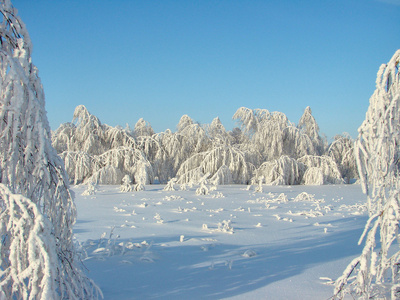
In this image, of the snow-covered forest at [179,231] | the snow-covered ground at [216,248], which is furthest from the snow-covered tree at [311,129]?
the snow-covered ground at [216,248]

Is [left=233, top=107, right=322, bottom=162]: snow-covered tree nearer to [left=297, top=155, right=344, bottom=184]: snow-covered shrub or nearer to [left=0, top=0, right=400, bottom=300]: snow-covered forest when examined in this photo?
[left=297, top=155, right=344, bottom=184]: snow-covered shrub

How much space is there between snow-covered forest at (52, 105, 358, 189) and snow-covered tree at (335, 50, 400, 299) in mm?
9477

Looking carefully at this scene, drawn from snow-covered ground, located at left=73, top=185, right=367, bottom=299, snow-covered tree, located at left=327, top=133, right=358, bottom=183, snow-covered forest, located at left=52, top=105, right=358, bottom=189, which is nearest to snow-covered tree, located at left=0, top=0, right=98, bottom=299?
snow-covered ground, located at left=73, top=185, right=367, bottom=299

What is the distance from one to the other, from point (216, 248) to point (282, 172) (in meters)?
9.19

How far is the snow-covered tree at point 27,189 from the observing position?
1544 millimetres

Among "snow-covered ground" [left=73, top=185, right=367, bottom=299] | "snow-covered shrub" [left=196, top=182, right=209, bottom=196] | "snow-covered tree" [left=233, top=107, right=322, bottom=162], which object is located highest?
"snow-covered tree" [left=233, top=107, right=322, bottom=162]

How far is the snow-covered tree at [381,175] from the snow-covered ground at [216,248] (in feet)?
2.31

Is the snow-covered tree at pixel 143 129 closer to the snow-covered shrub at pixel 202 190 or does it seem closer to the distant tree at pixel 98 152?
the distant tree at pixel 98 152

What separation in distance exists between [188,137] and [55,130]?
6.16 meters

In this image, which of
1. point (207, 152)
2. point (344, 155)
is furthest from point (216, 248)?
point (344, 155)

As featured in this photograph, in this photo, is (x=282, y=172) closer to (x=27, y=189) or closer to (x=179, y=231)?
(x=179, y=231)

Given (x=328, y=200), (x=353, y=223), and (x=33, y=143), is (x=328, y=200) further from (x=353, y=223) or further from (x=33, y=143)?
(x=33, y=143)

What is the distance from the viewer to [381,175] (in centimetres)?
217

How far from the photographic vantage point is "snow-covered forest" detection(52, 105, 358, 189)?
12.9 m
